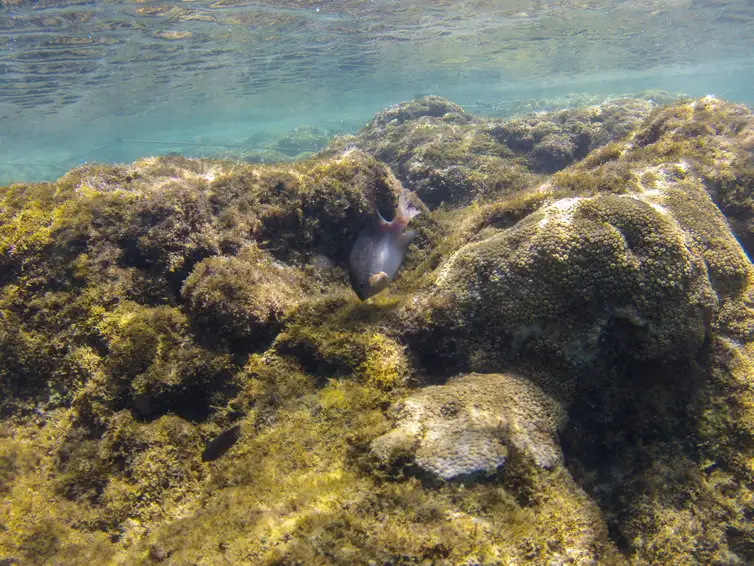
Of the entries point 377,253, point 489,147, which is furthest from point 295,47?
point 377,253

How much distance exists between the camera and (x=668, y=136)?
568 cm

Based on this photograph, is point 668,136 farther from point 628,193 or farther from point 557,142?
point 557,142

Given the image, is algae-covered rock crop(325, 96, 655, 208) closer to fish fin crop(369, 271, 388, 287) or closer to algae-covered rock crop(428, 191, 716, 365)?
algae-covered rock crop(428, 191, 716, 365)

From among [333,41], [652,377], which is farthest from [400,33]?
[652,377]

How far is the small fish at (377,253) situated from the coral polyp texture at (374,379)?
0.22m

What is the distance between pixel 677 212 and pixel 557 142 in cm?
628

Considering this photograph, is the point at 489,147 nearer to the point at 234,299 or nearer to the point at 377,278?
the point at 377,278

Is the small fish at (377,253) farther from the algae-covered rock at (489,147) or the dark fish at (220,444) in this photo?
the algae-covered rock at (489,147)

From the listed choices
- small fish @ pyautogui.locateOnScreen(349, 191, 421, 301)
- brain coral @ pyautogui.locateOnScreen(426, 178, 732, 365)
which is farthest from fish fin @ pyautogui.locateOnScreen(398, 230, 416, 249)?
brain coral @ pyautogui.locateOnScreen(426, 178, 732, 365)

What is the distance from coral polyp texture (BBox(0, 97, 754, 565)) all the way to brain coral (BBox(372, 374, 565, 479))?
0.06 ft

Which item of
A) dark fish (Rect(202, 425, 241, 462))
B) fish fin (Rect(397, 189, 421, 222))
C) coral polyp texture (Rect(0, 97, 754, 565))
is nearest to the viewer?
coral polyp texture (Rect(0, 97, 754, 565))

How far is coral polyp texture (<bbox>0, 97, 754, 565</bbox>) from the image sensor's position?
258cm

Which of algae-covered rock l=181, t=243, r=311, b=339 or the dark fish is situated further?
algae-covered rock l=181, t=243, r=311, b=339

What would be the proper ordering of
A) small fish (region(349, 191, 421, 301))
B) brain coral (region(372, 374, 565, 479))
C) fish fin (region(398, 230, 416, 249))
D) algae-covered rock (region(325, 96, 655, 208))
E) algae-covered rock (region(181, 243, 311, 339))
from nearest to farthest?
1. brain coral (region(372, 374, 565, 479))
2. algae-covered rock (region(181, 243, 311, 339))
3. small fish (region(349, 191, 421, 301))
4. fish fin (region(398, 230, 416, 249))
5. algae-covered rock (region(325, 96, 655, 208))
